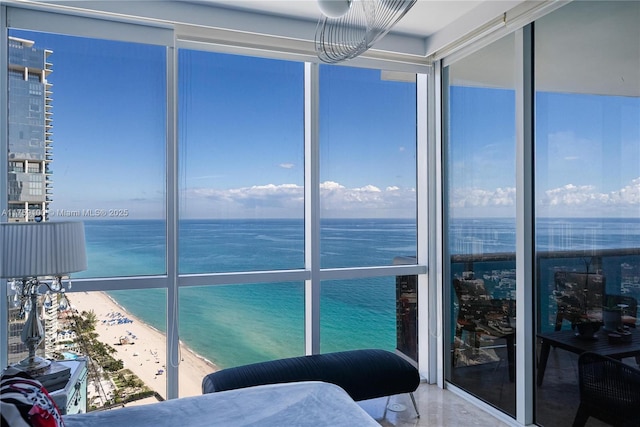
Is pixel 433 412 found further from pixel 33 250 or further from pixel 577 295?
pixel 33 250

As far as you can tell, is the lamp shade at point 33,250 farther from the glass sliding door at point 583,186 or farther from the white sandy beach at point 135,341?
the glass sliding door at point 583,186

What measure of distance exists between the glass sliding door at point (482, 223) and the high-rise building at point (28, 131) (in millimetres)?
2793

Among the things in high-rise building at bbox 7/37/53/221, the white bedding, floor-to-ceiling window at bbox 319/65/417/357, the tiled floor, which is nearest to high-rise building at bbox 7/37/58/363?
high-rise building at bbox 7/37/53/221

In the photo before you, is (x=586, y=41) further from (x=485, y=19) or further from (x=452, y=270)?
(x=452, y=270)

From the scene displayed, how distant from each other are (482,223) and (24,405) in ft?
9.20

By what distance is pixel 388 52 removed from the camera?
3.48m

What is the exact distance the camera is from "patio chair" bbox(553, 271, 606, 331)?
2361mm

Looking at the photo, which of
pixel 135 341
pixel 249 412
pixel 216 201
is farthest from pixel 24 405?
pixel 216 201

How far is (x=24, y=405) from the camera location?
4.01 feet

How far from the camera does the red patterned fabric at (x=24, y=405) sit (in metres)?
1.15

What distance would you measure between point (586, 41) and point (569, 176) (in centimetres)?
72

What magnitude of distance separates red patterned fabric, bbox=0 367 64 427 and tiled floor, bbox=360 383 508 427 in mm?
2130

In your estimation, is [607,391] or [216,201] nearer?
[607,391]

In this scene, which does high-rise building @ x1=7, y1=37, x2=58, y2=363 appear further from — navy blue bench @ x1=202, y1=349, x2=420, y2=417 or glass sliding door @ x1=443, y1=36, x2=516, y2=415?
glass sliding door @ x1=443, y1=36, x2=516, y2=415
